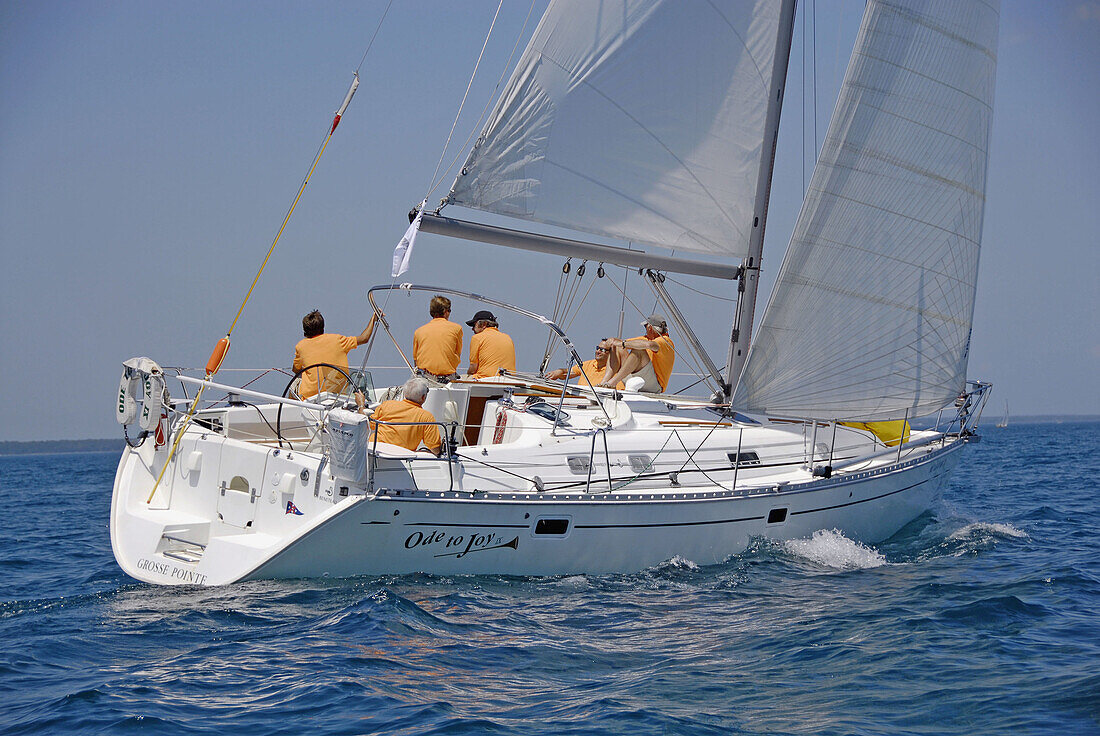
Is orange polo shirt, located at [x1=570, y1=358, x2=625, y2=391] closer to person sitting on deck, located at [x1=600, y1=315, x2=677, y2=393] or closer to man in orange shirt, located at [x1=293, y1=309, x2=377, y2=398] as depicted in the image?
person sitting on deck, located at [x1=600, y1=315, x2=677, y2=393]

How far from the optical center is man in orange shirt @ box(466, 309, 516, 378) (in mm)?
9430

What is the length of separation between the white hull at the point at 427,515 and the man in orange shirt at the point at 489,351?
1.00 metres

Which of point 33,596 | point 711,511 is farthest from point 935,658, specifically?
point 33,596

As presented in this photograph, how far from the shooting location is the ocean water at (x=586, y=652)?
475 centimetres

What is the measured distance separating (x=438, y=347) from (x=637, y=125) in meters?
3.02

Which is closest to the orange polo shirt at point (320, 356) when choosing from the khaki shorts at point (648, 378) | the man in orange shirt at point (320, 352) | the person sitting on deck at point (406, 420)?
the man in orange shirt at point (320, 352)

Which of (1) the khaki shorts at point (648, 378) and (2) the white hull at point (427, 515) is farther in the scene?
(1) the khaki shorts at point (648, 378)

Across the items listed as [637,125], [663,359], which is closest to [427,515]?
[663,359]

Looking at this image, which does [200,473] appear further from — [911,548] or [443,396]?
[911,548]

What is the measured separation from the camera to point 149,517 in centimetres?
759

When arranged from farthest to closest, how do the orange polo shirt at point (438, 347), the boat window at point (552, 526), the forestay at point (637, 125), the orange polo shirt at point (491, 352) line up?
the orange polo shirt at point (491, 352) → the forestay at point (637, 125) → the orange polo shirt at point (438, 347) → the boat window at point (552, 526)

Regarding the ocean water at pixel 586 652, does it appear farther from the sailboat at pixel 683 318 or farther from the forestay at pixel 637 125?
the forestay at pixel 637 125

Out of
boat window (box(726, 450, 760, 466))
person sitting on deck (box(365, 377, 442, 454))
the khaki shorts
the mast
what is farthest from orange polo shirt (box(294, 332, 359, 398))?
the mast

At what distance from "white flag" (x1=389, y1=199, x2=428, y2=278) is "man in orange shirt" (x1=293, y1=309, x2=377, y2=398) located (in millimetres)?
594
